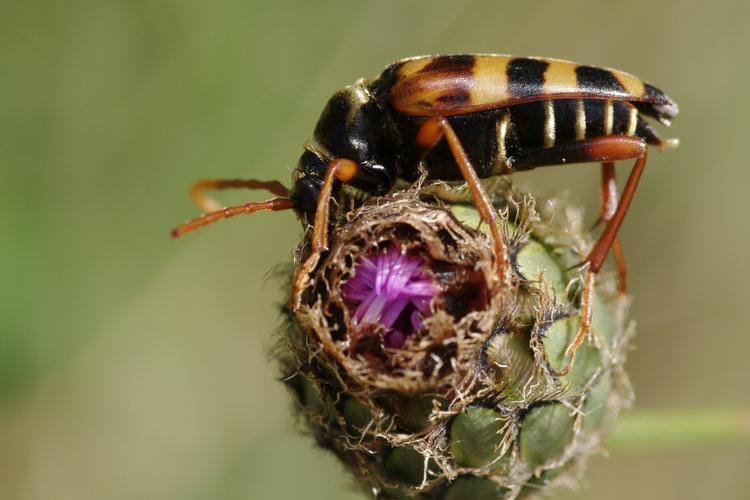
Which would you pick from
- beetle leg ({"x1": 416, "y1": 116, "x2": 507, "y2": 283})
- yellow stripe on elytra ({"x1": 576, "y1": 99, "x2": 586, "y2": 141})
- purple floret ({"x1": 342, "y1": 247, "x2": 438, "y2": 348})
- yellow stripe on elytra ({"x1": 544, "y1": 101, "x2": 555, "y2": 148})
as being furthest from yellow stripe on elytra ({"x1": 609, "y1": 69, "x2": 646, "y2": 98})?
purple floret ({"x1": 342, "y1": 247, "x2": 438, "y2": 348})

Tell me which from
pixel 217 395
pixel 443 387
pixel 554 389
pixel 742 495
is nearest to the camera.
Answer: pixel 443 387

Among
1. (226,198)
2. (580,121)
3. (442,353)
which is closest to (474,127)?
(580,121)

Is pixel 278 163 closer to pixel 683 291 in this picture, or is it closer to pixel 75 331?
pixel 75 331

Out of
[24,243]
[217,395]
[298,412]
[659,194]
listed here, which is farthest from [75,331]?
[659,194]

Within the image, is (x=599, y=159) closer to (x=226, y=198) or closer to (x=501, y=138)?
(x=501, y=138)

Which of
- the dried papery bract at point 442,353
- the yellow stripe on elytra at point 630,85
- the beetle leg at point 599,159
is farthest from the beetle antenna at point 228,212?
the yellow stripe on elytra at point 630,85

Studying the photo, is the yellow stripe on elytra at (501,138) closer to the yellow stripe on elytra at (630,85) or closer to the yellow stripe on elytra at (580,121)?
the yellow stripe on elytra at (580,121)

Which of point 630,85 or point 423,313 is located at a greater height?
point 630,85
